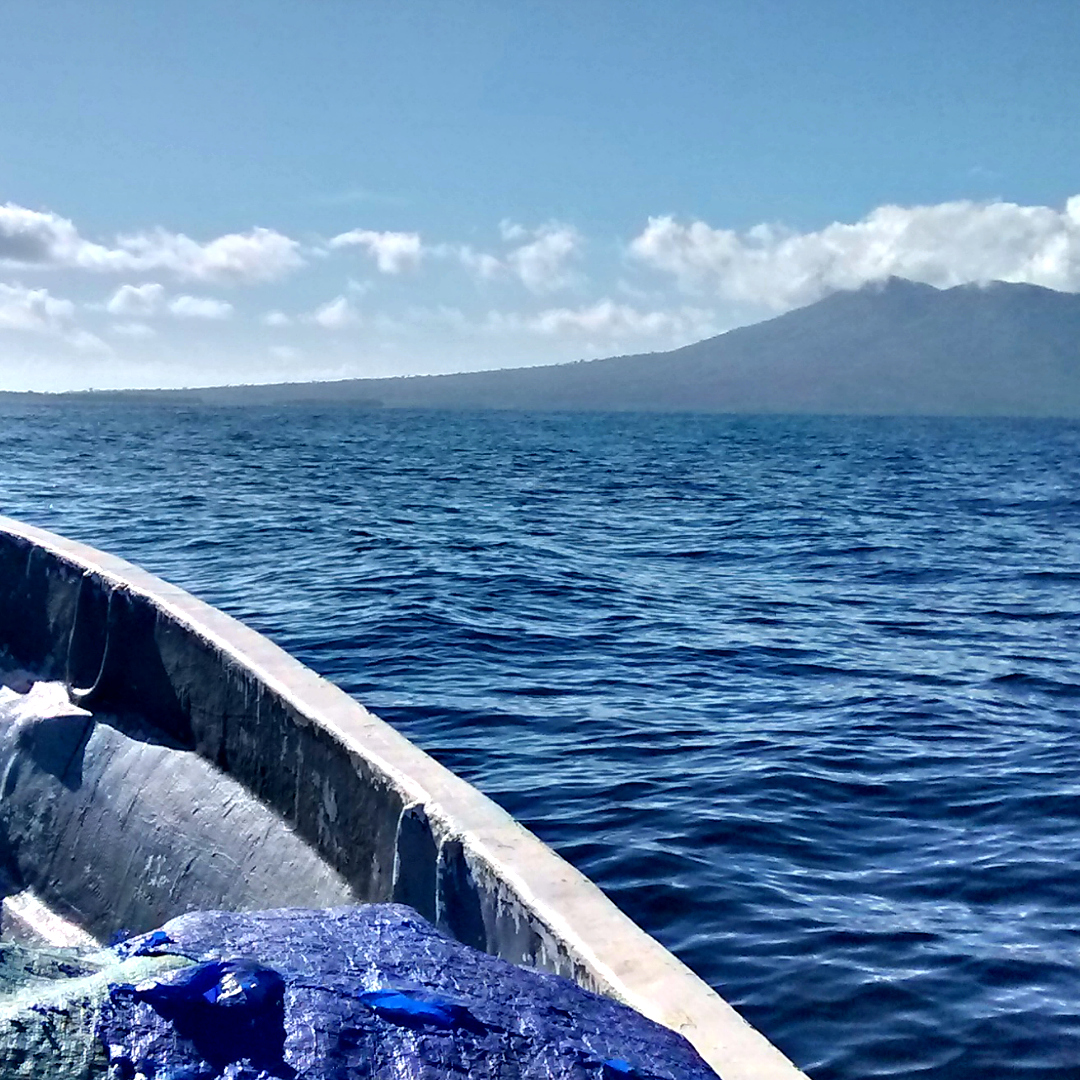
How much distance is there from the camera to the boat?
260 centimetres

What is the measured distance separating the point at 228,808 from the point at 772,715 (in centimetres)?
501

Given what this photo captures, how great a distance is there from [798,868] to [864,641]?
540cm

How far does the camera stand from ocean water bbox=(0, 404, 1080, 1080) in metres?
4.83

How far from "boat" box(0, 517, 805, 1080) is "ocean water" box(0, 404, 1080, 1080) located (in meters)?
1.88

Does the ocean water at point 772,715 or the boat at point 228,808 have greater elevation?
the boat at point 228,808

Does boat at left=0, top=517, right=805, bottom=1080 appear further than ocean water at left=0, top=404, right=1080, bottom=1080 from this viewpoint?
No

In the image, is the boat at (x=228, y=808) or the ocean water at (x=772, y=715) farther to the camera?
the ocean water at (x=772, y=715)

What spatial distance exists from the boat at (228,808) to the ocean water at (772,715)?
188 cm

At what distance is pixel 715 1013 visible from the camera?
2262 mm

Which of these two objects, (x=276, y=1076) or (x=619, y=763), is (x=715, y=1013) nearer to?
(x=276, y=1076)

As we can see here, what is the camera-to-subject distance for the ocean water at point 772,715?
4.83m

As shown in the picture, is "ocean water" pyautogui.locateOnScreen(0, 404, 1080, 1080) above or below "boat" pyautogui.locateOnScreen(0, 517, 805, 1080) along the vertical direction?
below

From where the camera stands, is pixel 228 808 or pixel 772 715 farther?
pixel 772 715

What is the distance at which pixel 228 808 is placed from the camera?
421cm
